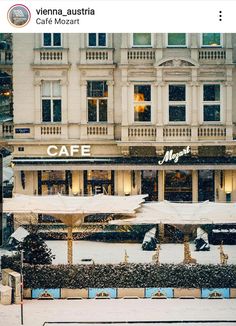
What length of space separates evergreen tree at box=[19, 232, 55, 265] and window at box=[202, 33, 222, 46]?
2073 mm

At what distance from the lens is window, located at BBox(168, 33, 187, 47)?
6.39 meters

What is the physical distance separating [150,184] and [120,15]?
156 centimetres

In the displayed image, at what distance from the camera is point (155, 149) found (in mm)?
6520

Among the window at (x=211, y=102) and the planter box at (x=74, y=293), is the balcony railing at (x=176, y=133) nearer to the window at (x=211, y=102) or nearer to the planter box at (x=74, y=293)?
the window at (x=211, y=102)

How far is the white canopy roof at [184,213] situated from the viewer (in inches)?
258

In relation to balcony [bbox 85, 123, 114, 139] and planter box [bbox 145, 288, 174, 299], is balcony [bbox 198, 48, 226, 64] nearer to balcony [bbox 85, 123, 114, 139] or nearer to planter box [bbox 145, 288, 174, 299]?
balcony [bbox 85, 123, 114, 139]

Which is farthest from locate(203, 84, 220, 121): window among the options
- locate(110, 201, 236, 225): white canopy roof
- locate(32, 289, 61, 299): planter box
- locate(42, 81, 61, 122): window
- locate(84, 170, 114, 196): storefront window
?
locate(32, 289, 61, 299): planter box

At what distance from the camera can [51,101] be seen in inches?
261

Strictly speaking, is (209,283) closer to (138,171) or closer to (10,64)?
(138,171)

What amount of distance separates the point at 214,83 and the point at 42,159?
4.99 ft

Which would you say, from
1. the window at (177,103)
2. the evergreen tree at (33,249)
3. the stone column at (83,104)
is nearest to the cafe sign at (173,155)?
the window at (177,103)

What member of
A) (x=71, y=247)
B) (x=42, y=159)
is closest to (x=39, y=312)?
(x=71, y=247)

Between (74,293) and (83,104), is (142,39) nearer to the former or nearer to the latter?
(83,104)

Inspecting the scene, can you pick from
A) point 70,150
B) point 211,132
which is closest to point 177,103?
point 211,132
